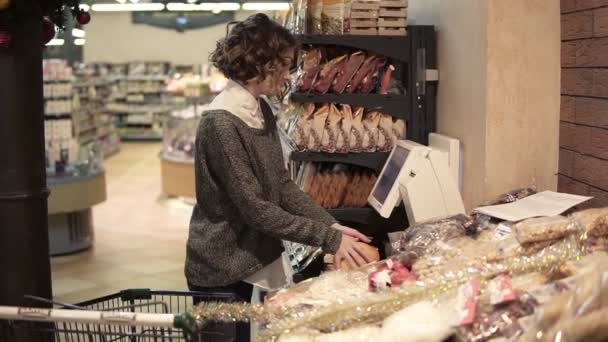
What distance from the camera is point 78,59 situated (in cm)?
1795

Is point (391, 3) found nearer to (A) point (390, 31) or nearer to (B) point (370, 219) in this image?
(A) point (390, 31)

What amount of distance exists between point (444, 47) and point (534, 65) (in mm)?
561

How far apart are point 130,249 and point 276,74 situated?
5.66 m

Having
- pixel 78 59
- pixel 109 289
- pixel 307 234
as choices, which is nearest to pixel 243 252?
pixel 307 234

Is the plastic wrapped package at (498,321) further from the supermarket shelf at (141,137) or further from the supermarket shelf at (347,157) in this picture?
the supermarket shelf at (141,137)

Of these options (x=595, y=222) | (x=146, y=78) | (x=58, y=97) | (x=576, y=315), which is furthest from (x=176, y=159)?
(x=146, y=78)

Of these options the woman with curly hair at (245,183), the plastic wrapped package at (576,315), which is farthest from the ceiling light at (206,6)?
the plastic wrapped package at (576,315)

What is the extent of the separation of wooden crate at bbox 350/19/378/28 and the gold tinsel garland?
1626mm

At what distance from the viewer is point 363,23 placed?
330 centimetres

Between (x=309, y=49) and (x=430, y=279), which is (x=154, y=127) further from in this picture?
(x=430, y=279)

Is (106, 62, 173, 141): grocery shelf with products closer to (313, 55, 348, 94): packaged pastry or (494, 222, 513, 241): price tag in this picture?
(313, 55, 348, 94): packaged pastry

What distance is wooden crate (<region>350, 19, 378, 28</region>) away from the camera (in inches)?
130

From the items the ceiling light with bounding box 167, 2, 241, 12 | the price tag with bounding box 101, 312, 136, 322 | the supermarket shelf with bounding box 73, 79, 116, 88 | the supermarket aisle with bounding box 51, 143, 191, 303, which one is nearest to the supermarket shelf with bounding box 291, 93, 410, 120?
the price tag with bounding box 101, 312, 136, 322

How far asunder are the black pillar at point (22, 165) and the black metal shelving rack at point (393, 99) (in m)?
→ 1.20
